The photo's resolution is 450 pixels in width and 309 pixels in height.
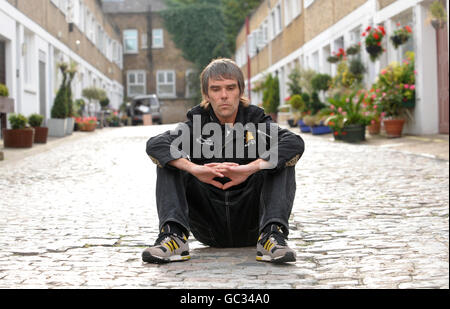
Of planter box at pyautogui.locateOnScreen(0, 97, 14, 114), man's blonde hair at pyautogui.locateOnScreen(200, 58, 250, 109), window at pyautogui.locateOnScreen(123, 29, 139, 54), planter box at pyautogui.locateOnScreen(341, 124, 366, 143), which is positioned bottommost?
planter box at pyautogui.locateOnScreen(341, 124, 366, 143)

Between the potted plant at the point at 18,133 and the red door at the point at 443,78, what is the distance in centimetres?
844

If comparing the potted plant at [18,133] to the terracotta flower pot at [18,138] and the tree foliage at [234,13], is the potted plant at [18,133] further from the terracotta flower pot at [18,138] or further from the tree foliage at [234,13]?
the tree foliage at [234,13]

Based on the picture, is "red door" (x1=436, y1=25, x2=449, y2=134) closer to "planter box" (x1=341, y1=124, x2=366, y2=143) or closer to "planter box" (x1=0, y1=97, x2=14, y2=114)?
"planter box" (x1=341, y1=124, x2=366, y2=143)

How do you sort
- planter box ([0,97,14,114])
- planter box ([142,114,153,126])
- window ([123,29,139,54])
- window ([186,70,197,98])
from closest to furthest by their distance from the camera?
planter box ([0,97,14,114])
planter box ([142,114,153,126])
window ([186,70,197,98])
window ([123,29,139,54])

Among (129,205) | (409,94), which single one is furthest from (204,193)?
(409,94)

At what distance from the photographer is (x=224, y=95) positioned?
3.82 metres

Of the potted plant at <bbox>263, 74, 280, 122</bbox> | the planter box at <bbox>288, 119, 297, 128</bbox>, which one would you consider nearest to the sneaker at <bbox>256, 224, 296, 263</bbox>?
the planter box at <bbox>288, 119, 297, 128</bbox>

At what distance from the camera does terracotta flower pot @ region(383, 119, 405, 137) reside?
14633mm

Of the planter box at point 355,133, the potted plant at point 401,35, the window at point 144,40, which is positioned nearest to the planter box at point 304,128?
the planter box at point 355,133

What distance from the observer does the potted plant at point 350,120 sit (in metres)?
15.0

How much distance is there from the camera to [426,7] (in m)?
14.5

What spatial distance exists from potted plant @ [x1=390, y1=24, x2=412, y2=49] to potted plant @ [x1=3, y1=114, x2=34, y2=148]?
305 inches

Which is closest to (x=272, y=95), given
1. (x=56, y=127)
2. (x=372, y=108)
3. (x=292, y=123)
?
(x=292, y=123)
